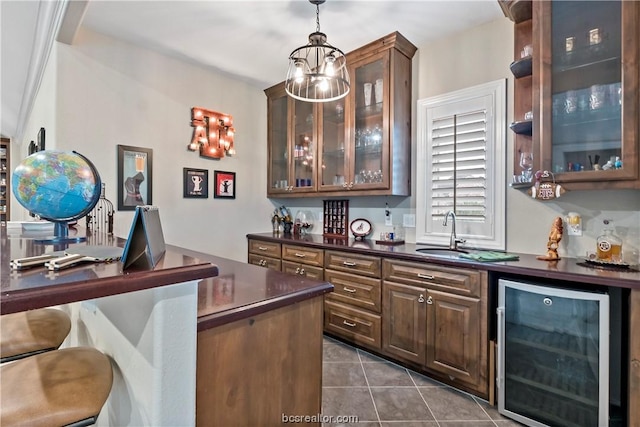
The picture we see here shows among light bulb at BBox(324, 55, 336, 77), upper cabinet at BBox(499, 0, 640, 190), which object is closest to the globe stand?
light bulb at BBox(324, 55, 336, 77)

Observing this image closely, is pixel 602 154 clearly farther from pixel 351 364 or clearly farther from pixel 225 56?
pixel 225 56

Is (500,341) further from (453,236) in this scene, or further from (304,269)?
(304,269)

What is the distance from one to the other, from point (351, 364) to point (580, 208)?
1938 millimetres

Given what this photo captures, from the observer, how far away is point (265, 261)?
3.52 m

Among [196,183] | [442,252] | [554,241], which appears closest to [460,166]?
[442,252]

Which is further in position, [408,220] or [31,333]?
[408,220]

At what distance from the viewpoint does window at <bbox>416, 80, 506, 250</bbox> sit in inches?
95.3

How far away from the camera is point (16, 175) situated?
1.00 meters

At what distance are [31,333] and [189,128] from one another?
7.60 feet

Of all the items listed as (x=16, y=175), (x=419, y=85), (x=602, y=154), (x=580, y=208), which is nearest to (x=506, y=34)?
(x=419, y=85)

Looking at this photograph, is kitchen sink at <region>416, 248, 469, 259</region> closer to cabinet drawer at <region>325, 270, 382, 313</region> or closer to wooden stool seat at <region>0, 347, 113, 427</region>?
cabinet drawer at <region>325, 270, 382, 313</region>

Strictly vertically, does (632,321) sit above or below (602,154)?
below

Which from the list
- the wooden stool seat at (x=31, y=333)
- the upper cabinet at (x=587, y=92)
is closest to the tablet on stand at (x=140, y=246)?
the wooden stool seat at (x=31, y=333)

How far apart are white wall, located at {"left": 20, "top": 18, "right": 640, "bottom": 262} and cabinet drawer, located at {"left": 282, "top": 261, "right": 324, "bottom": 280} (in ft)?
2.23
